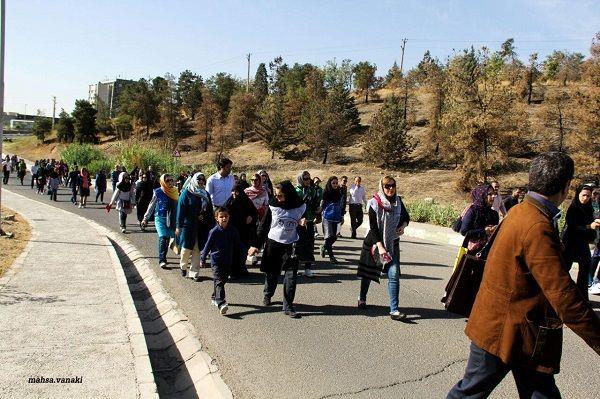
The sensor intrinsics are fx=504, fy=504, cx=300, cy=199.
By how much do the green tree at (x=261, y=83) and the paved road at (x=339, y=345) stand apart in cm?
6326

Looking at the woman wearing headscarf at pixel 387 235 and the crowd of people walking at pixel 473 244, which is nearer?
the crowd of people walking at pixel 473 244

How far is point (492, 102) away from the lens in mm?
33031

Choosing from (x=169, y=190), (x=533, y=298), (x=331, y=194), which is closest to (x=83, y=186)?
(x=169, y=190)

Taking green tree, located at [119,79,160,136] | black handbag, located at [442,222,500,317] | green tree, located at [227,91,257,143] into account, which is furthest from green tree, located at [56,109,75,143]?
black handbag, located at [442,222,500,317]

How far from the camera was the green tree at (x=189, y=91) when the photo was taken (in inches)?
2832

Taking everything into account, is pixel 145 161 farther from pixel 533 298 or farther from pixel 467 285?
pixel 533 298

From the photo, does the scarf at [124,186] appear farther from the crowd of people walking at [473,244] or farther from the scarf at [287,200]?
the scarf at [287,200]

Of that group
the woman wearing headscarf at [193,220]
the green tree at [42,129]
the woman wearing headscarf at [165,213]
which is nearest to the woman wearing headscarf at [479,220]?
the woman wearing headscarf at [193,220]

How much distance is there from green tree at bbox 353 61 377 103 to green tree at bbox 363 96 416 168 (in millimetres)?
28466

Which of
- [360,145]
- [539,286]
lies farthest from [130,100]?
[539,286]

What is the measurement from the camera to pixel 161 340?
632cm

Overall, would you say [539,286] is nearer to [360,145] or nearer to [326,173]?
[326,173]

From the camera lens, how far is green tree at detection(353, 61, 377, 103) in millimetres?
68188

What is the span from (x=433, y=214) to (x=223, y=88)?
5837 cm
